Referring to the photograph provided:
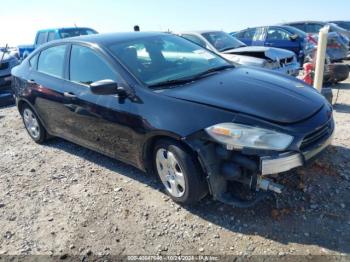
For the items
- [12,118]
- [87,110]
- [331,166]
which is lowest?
[12,118]

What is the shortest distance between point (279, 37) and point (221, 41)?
11.8ft

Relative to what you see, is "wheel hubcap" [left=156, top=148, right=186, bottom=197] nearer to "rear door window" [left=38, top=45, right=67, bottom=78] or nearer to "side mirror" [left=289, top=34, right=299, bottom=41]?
"rear door window" [left=38, top=45, right=67, bottom=78]

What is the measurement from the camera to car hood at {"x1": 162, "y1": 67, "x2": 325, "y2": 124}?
3.14m

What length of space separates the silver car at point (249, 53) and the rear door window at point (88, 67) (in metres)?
2.98

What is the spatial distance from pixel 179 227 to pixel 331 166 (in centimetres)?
193

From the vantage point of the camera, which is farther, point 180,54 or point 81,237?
point 180,54

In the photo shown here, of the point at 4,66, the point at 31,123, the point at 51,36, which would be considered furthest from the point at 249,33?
the point at 31,123

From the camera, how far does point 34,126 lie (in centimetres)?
571

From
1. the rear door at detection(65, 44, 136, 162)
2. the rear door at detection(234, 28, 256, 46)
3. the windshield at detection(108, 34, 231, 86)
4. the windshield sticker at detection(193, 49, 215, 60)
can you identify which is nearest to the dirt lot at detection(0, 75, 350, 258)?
the rear door at detection(65, 44, 136, 162)

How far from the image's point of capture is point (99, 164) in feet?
15.7

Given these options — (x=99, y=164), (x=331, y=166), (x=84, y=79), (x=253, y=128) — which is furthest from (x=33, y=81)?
(x=331, y=166)

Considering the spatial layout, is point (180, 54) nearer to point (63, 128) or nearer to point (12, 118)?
point (63, 128)

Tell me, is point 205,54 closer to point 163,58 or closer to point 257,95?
point 163,58

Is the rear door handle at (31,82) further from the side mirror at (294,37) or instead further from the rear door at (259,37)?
the rear door at (259,37)
